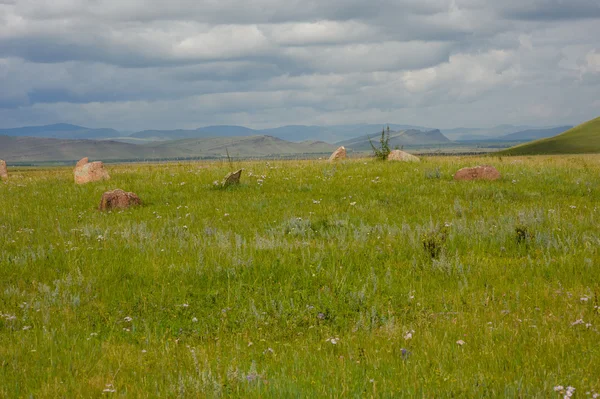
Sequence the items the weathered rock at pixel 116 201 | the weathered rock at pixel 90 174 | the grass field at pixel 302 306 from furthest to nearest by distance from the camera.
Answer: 1. the weathered rock at pixel 90 174
2. the weathered rock at pixel 116 201
3. the grass field at pixel 302 306

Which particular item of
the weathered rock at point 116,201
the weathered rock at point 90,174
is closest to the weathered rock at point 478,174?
the weathered rock at point 116,201

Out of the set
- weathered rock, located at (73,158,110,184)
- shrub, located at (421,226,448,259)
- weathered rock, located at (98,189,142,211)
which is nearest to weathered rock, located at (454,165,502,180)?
shrub, located at (421,226,448,259)

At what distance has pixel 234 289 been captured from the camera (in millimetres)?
7930

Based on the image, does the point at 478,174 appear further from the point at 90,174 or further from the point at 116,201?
the point at 90,174

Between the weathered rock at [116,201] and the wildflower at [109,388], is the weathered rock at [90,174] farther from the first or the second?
the wildflower at [109,388]

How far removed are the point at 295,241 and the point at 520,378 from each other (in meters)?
6.39

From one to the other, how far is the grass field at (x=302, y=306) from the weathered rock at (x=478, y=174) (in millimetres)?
4814

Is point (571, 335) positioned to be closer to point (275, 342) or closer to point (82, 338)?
point (275, 342)

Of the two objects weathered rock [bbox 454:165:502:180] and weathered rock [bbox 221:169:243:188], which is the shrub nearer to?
weathered rock [bbox 454:165:502:180]

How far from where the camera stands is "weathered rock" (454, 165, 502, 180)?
19375 mm

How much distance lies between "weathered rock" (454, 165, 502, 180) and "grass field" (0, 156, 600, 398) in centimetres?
481

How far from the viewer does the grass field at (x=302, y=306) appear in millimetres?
5023

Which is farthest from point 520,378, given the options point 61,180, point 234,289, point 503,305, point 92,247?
point 61,180

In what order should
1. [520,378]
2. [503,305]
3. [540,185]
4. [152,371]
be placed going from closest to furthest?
[520,378] < [152,371] < [503,305] < [540,185]
